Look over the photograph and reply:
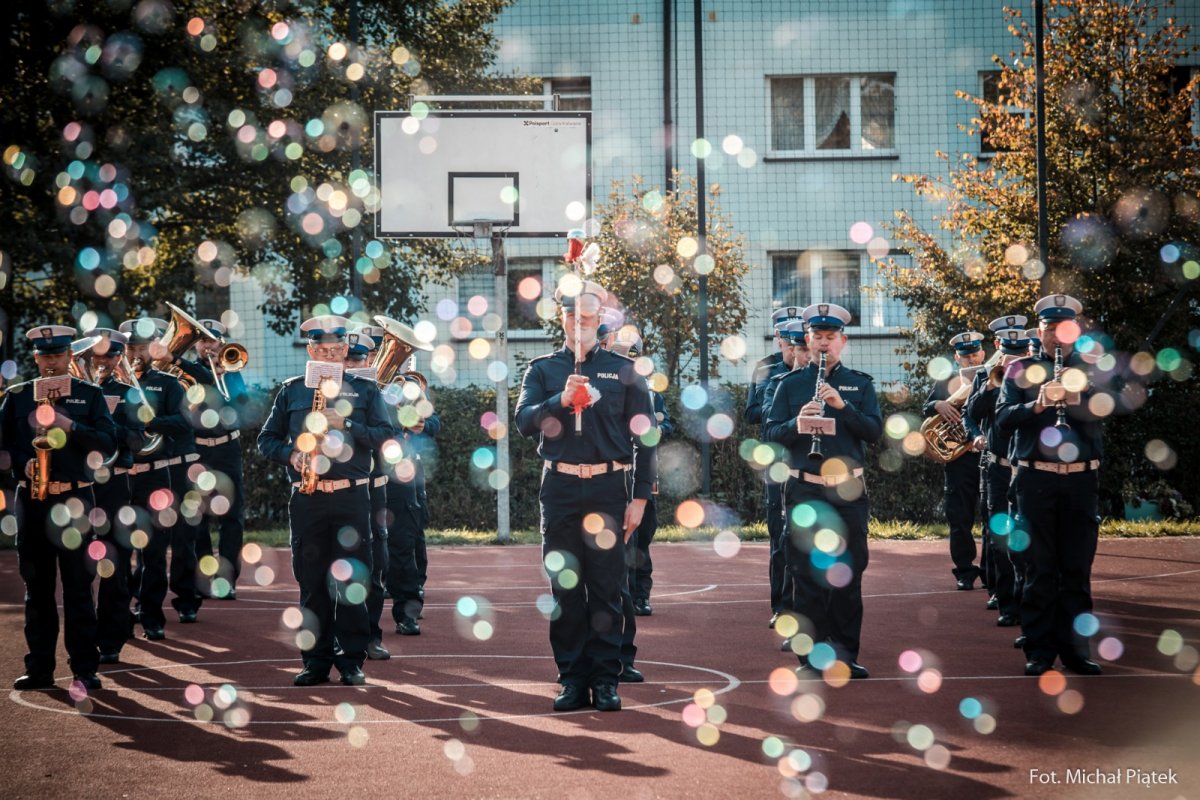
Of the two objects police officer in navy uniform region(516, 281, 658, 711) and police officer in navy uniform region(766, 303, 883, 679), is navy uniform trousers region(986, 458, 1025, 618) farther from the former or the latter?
police officer in navy uniform region(516, 281, 658, 711)

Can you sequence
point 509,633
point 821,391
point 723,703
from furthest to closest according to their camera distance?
point 509,633 < point 821,391 < point 723,703

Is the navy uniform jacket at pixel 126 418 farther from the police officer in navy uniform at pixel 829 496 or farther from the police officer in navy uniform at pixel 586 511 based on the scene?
the police officer in navy uniform at pixel 829 496

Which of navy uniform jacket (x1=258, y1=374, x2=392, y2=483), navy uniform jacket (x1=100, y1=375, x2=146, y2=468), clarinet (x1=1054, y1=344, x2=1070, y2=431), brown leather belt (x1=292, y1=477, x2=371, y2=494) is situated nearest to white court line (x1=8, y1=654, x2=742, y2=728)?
brown leather belt (x1=292, y1=477, x2=371, y2=494)

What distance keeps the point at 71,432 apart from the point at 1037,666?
657 centimetres

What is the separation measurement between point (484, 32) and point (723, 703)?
18247mm

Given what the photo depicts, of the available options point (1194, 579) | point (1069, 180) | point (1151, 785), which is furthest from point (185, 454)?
point (1069, 180)

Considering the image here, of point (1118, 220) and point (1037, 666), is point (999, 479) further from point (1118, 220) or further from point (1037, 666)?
point (1118, 220)

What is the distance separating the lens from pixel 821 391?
9.46 meters

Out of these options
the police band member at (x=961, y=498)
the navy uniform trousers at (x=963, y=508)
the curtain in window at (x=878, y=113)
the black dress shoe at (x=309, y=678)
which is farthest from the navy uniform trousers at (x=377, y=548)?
the curtain in window at (x=878, y=113)

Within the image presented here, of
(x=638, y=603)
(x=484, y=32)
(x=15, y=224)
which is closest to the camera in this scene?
(x=638, y=603)

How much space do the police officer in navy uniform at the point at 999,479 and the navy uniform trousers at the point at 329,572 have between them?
497 cm

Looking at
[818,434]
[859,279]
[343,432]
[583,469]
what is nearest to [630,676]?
[583,469]

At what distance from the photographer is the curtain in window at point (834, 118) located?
28125 mm

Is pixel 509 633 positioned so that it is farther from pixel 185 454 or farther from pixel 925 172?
pixel 925 172
